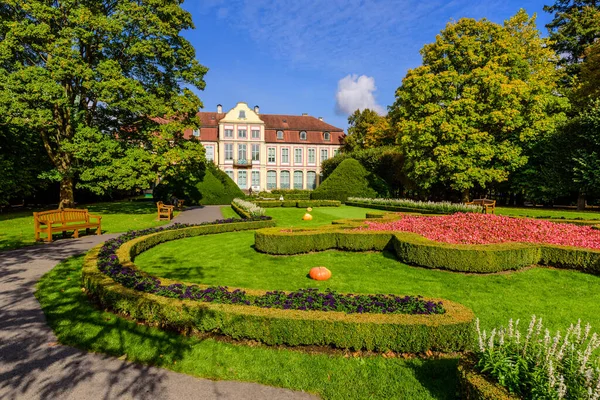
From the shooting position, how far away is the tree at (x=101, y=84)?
1630 centimetres

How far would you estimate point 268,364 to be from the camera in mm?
4094

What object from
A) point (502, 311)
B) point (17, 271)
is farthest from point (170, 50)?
point (502, 311)

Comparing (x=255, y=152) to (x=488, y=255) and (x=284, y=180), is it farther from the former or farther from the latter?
(x=488, y=255)

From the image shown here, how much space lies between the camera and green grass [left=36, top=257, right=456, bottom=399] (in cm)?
365

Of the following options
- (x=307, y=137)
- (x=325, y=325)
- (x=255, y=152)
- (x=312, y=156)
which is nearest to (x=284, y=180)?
(x=312, y=156)

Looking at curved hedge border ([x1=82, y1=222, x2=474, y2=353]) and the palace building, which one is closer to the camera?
curved hedge border ([x1=82, y1=222, x2=474, y2=353])

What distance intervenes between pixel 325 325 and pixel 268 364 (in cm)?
88

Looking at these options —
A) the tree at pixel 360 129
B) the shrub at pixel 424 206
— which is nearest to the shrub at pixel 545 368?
the shrub at pixel 424 206

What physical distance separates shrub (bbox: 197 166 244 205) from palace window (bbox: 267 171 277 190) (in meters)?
18.1

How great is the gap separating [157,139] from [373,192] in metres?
20.1

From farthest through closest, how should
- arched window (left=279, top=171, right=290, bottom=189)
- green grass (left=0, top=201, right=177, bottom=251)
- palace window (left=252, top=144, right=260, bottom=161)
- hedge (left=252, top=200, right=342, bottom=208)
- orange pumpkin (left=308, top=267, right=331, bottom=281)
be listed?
arched window (left=279, top=171, right=290, bottom=189)
palace window (left=252, top=144, right=260, bottom=161)
hedge (left=252, top=200, right=342, bottom=208)
green grass (left=0, top=201, right=177, bottom=251)
orange pumpkin (left=308, top=267, right=331, bottom=281)

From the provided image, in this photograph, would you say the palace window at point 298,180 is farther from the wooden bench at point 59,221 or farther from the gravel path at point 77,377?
the gravel path at point 77,377

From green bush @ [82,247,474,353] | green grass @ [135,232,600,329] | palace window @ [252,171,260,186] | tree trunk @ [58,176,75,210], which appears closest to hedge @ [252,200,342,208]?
tree trunk @ [58,176,75,210]

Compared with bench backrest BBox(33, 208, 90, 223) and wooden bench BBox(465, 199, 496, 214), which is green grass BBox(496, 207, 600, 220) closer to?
wooden bench BBox(465, 199, 496, 214)
